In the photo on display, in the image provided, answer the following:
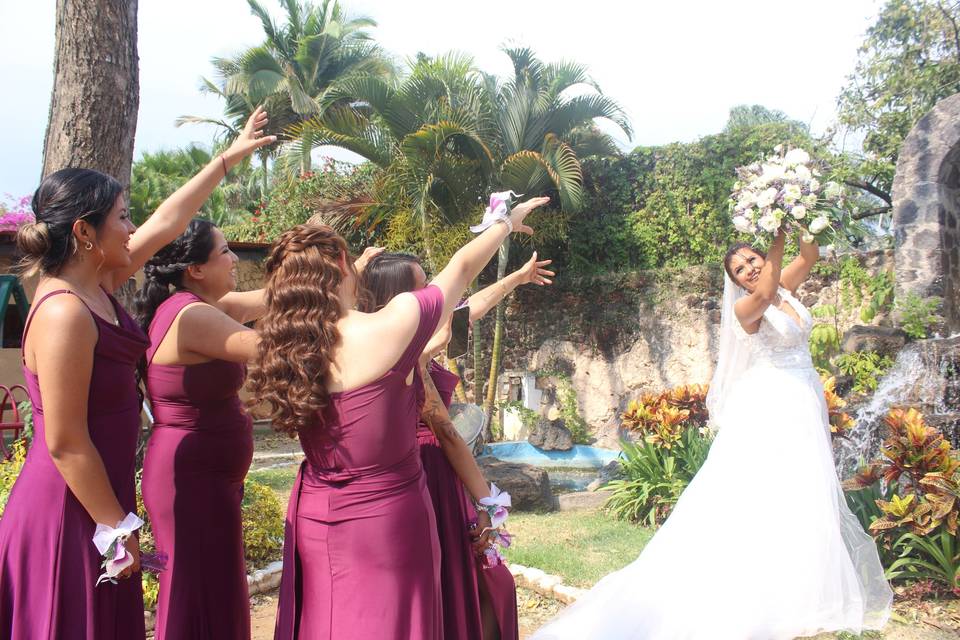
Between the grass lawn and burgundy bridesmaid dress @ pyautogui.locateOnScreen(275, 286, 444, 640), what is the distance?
2.96 m

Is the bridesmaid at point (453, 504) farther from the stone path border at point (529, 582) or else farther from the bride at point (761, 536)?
the stone path border at point (529, 582)

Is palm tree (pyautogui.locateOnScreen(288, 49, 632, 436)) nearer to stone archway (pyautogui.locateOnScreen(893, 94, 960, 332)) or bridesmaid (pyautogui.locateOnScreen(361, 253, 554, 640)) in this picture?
stone archway (pyautogui.locateOnScreen(893, 94, 960, 332))

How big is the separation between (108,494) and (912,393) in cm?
845

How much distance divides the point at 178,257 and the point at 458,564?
5.24 ft

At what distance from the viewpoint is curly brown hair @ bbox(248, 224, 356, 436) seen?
207 centimetres

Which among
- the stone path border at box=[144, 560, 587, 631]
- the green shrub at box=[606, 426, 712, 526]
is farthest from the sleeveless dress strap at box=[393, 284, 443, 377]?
the green shrub at box=[606, 426, 712, 526]

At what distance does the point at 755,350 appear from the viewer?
14.8 feet

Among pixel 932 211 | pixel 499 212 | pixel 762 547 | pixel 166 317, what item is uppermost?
pixel 932 211

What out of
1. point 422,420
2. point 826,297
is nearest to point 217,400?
point 422,420

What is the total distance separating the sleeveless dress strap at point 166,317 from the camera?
257 cm

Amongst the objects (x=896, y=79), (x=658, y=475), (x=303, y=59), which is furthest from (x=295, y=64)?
(x=658, y=475)

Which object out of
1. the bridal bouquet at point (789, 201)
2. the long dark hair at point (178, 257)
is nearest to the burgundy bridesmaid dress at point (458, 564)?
the long dark hair at point (178, 257)

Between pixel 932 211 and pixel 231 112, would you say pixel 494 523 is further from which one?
pixel 231 112

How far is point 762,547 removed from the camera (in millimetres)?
3793
